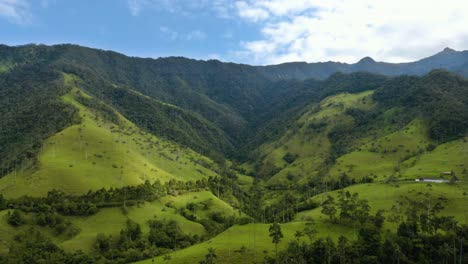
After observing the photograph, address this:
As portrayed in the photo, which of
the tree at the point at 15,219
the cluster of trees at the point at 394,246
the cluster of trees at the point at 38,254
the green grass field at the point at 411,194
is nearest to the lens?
the cluster of trees at the point at 394,246

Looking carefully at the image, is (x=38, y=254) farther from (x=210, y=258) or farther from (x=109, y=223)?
(x=210, y=258)

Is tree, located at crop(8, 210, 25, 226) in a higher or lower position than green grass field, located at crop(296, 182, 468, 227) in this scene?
lower

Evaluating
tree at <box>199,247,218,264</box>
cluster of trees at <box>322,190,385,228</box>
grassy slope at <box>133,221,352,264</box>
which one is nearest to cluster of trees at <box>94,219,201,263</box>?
grassy slope at <box>133,221,352,264</box>

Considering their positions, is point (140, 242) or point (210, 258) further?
point (140, 242)

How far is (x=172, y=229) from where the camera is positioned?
529 ft

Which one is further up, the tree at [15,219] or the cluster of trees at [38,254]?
the tree at [15,219]

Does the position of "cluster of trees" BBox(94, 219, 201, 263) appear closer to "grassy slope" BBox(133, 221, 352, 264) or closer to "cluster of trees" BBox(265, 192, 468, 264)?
"grassy slope" BBox(133, 221, 352, 264)

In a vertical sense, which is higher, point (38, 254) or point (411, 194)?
point (411, 194)

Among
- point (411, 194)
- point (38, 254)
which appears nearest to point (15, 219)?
point (38, 254)

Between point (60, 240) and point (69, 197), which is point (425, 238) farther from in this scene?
point (69, 197)

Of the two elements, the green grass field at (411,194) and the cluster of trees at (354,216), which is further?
the green grass field at (411,194)

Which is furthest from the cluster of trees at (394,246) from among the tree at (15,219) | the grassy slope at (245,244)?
the tree at (15,219)

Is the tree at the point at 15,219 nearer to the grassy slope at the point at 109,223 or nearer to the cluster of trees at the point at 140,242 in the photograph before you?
the grassy slope at the point at 109,223

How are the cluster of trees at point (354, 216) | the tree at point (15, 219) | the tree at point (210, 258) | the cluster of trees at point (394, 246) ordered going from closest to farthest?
1. the tree at point (210, 258)
2. the cluster of trees at point (394, 246)
3. the cluster of trees at point (354, 216)
4. the tree at point (15, 219)
